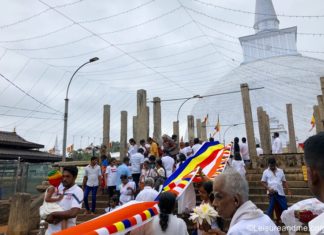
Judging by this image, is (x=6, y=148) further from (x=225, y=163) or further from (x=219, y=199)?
(x=219, y=199)

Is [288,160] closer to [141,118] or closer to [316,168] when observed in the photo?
[141,118]

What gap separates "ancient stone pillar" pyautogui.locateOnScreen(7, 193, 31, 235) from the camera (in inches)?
298

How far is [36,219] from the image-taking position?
26.9 ft

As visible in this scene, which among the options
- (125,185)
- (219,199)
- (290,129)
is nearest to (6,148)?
(125,185)

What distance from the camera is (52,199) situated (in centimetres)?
361

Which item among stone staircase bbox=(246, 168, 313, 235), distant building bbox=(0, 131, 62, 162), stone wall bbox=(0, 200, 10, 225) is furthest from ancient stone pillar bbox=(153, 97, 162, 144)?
distant building bbox=(0, 131, 62, 162)

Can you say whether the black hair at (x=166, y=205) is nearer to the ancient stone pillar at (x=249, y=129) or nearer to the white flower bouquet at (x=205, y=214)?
the white flower bouquet at (x=205, y=214)

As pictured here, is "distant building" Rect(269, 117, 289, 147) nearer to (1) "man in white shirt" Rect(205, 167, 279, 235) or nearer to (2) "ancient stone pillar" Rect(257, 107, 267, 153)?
(2) "ancient stone pillar" Rect(257, 107, 267, 153)

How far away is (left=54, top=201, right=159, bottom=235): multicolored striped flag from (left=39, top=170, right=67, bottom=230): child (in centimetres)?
99

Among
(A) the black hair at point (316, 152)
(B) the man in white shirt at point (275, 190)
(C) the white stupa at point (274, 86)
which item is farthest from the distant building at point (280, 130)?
(A) the black hair at point (316, 152)

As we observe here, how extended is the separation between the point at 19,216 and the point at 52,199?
16.5 feet

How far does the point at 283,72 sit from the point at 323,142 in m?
43.3

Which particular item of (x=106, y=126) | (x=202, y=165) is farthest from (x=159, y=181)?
(x=106, y=126)

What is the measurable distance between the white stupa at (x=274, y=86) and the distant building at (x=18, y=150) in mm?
22367
